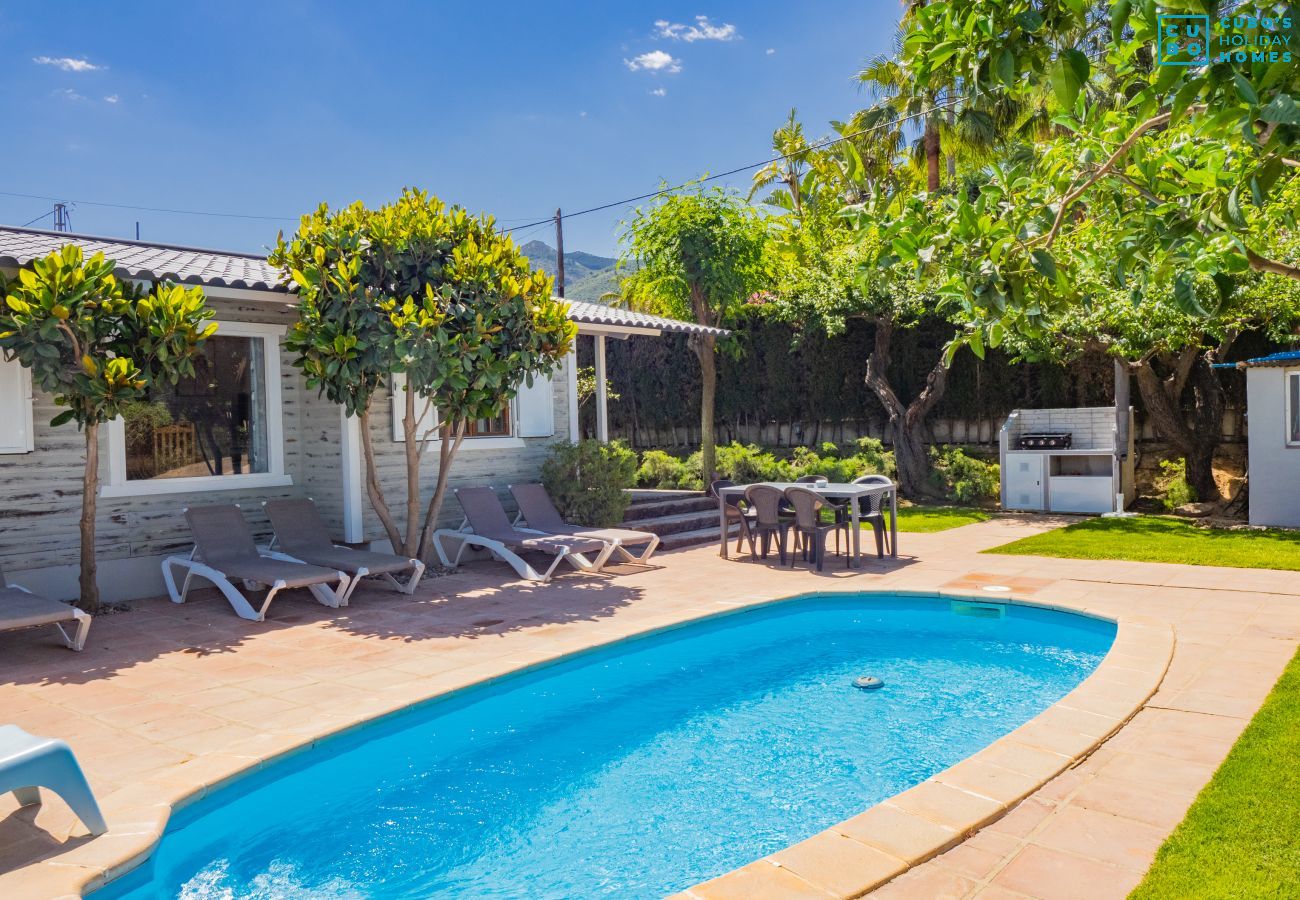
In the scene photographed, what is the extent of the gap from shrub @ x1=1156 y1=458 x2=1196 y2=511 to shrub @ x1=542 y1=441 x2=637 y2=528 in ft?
30.5

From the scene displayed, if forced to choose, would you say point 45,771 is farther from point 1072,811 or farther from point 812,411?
point 812,411

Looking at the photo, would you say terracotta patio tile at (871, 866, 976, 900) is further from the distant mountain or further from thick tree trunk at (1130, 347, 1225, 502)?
the distant mountain

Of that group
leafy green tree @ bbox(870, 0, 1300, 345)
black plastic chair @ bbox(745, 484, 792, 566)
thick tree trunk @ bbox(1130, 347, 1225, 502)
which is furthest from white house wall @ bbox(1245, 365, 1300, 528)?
leafy green tree @ bbox(870, 0, 1300, 345)

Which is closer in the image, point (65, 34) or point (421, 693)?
point (421, 693)

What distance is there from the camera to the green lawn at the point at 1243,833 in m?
3.21

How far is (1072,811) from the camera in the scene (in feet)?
12.9

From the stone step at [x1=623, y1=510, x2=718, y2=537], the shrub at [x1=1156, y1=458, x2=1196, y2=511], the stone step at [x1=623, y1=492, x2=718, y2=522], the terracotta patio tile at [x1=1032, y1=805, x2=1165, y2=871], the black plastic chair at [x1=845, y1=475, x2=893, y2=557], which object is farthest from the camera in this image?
the shrub at [x1=1156, y1=458, x2=1196, y2=511]

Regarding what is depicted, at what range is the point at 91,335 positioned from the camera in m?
7.63

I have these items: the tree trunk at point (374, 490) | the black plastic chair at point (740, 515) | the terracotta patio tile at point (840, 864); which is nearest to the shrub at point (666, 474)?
the black plastic chair at point (740, 515)

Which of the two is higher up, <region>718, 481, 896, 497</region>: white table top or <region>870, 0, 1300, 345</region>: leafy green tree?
<region>870, 0, 1300, 345</region>: leafy green tree

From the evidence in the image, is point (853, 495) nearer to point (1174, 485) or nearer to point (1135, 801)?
Result: point (1135, 801)

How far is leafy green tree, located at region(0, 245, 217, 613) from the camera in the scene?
7.35 meters

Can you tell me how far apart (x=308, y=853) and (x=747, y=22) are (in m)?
19.2

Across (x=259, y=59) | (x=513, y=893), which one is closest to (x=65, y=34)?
(x=259, y=59)
